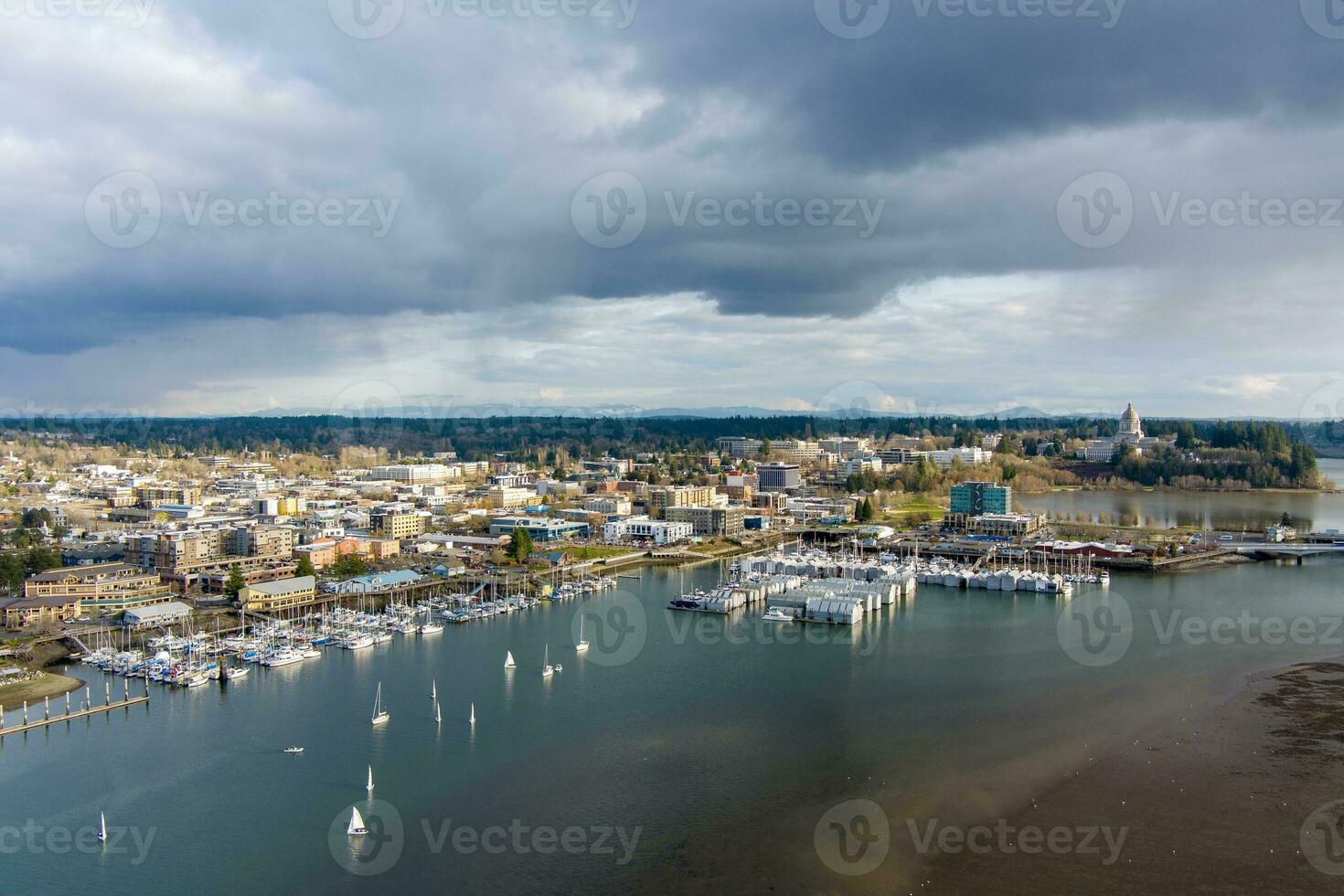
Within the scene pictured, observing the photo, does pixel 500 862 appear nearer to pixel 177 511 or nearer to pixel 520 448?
pixel 177 511

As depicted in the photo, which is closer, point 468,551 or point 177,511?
point 468,551

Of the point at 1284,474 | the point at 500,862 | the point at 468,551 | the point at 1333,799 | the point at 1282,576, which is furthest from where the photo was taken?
the point at 1284,474

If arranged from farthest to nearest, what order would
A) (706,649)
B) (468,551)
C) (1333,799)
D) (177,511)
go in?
(177,511) → (468,551) → (706,649) → (1333,799)

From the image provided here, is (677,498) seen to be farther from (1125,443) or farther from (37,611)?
(1125,443)

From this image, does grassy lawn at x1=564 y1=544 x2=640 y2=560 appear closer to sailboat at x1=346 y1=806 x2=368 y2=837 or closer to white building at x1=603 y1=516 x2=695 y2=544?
white building at x1=603 y1=516 x2=695 y2=544

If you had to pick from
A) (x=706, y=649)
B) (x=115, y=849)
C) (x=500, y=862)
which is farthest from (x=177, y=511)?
(x=500, y=862)

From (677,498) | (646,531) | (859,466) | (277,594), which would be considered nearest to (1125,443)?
(859,466)

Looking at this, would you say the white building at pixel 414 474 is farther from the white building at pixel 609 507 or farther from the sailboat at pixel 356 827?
the sailboat at pixel 356 827
